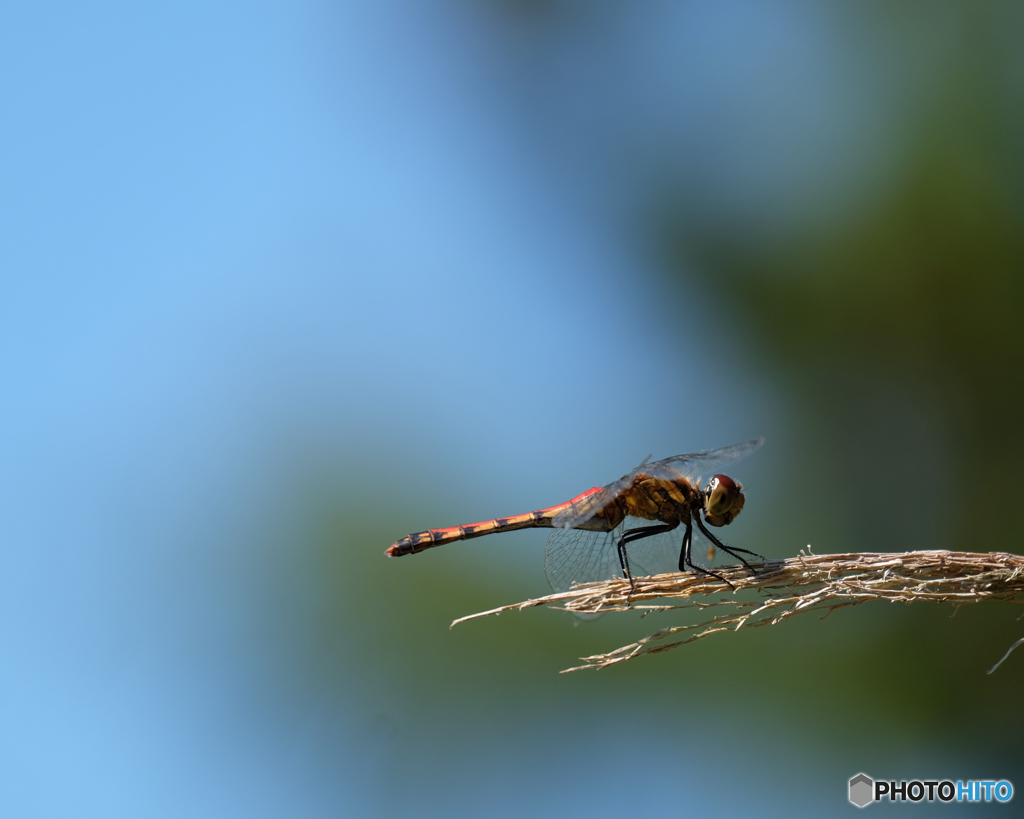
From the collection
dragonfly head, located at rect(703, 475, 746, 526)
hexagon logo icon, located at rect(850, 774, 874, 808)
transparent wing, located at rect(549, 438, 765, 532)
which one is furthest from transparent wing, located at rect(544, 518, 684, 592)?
hexagon logo icon, located at rect(850, 774, 874, 808)

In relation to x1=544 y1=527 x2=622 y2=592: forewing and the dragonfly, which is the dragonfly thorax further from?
x1=544 y1=527 x2=622 y2=592: forewing

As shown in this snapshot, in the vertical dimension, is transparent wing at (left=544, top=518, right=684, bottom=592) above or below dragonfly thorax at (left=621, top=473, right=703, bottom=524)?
below

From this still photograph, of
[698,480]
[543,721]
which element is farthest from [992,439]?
[543,721]

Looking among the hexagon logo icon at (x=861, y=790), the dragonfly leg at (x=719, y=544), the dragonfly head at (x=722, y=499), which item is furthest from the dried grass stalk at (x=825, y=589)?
the hexagon logo icon at (x=861, y=790)

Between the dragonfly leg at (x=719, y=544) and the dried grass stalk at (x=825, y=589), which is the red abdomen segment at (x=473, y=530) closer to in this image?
the dragonfly leg at (x=719, y=544)

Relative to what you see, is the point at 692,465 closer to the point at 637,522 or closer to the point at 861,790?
the point at 637,522

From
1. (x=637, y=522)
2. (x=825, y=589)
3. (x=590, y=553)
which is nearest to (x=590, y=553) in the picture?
(x=590, y=553)
